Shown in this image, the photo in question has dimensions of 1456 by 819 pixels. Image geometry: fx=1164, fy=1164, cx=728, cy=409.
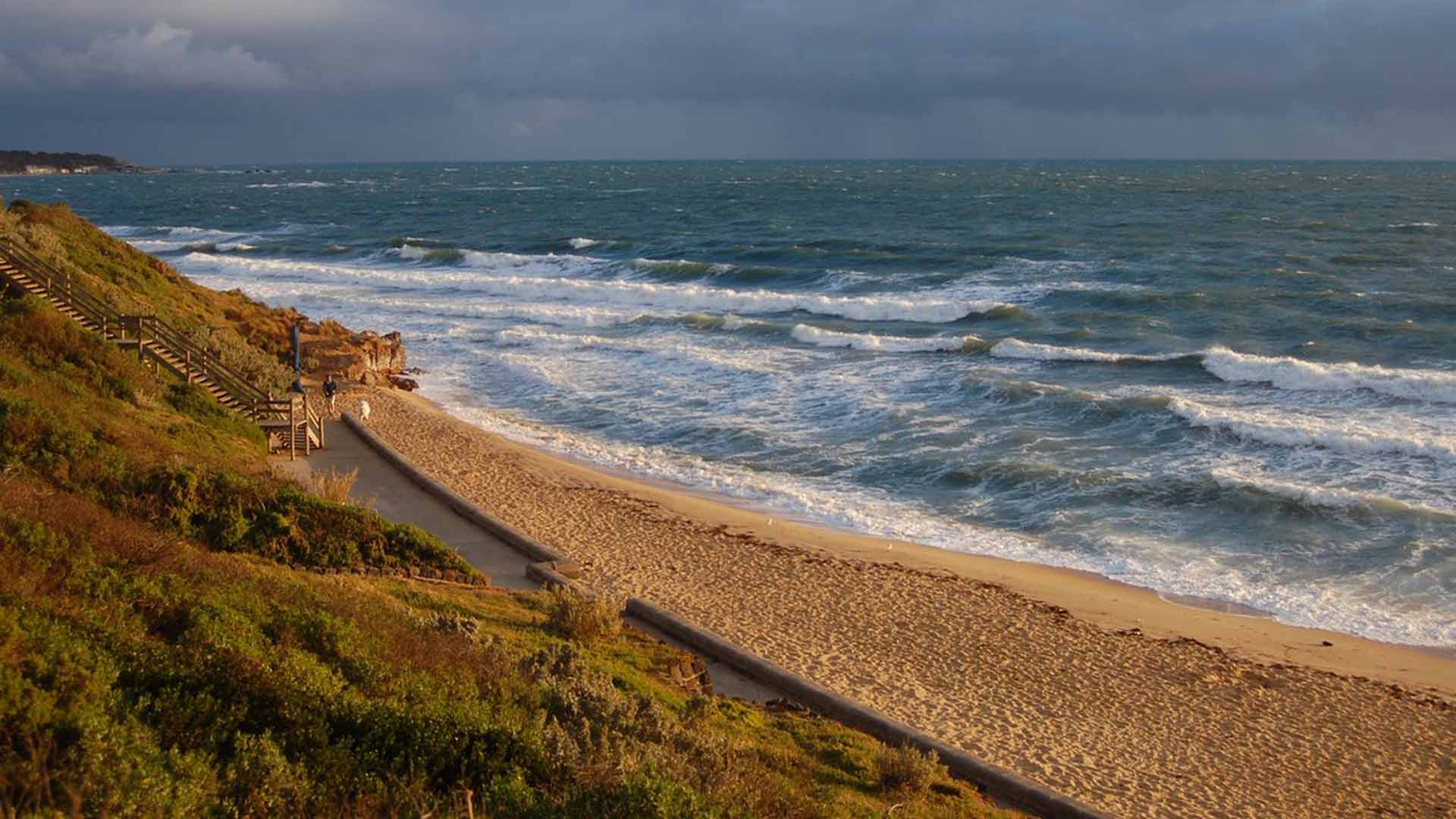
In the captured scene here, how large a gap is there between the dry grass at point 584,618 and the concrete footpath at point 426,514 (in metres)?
0.78

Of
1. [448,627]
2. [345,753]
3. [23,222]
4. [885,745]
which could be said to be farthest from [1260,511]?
[23,222]

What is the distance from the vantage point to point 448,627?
10172mm

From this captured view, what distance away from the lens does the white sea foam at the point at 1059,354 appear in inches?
1248

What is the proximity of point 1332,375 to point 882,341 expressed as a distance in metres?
12.5

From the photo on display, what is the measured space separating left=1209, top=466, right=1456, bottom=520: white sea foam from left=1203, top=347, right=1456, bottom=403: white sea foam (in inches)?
358

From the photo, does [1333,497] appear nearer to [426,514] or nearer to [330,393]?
[426,514]

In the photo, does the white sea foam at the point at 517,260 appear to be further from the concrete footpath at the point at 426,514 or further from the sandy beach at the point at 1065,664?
the sandy beach at the point at 1065,664

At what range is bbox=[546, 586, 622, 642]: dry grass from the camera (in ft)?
37.8

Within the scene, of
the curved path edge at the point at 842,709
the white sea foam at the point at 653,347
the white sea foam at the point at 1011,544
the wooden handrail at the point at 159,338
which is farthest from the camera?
the white sea foam at the point at 653,347

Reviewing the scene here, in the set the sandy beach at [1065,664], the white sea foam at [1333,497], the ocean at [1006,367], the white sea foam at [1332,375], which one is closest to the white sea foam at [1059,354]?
the ocean at [1006,367]

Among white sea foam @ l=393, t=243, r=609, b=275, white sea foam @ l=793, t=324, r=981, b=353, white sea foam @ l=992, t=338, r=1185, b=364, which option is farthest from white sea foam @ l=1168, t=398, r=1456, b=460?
white sea foam @ l=393, t=243, r=609, b=275

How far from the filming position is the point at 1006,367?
31.4 meters

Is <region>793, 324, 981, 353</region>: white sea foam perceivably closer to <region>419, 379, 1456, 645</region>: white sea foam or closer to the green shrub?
<region>419, 379, 1456, 645</region>: white sea foam

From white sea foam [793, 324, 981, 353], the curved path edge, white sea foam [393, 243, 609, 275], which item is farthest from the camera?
white sea foam [393, 243, 609, 275]
